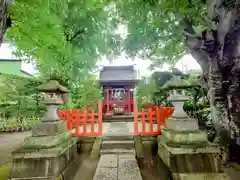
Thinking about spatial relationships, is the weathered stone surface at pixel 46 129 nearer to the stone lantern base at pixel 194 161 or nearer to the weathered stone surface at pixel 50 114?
the weathered stone surface at pixel 50 114

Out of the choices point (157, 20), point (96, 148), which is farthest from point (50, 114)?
point (157, 20)

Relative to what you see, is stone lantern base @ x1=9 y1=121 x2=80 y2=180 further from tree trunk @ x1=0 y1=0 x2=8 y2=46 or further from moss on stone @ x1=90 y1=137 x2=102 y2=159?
tree trunk @ x1=0 y1=0 x2=8 y2=46

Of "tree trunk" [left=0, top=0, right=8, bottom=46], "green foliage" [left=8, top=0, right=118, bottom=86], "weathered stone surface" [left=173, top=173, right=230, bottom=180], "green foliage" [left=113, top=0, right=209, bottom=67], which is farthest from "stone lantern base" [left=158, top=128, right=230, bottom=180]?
"green foliage" [left=8, top=0, right=118, bottom=86]

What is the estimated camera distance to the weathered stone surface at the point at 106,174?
304 centimetres

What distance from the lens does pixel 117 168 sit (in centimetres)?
343

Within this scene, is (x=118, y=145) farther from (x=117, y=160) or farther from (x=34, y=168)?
(x=34, y=168)

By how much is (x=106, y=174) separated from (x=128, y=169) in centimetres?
55

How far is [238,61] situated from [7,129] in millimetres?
13732

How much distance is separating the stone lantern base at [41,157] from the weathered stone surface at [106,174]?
83 centimetres

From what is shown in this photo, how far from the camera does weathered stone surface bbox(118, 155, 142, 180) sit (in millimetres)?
3059

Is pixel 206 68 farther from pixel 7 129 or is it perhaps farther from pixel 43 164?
pixel 7 129

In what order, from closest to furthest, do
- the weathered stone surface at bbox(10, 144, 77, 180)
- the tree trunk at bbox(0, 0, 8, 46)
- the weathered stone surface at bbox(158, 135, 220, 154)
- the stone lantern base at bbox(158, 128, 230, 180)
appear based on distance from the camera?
1. the tree trunk at bbox(0, 0, 8, 46)
2. the weathered stone surface at bbox(10, 144, 77, 180)
3. the stone lantern base at bbox(158, 128, 230, 180)
4. the weathered stone surface at bbox(158, 135, 220, 154)

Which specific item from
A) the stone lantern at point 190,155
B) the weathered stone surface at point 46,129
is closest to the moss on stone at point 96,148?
the weathered stone surface at point 46,129

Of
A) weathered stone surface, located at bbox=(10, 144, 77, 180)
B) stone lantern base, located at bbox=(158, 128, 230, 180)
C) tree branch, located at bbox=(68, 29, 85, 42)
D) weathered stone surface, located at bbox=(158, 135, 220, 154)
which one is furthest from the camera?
tree branch, located at bbox=(68, 29, 85, 42)
